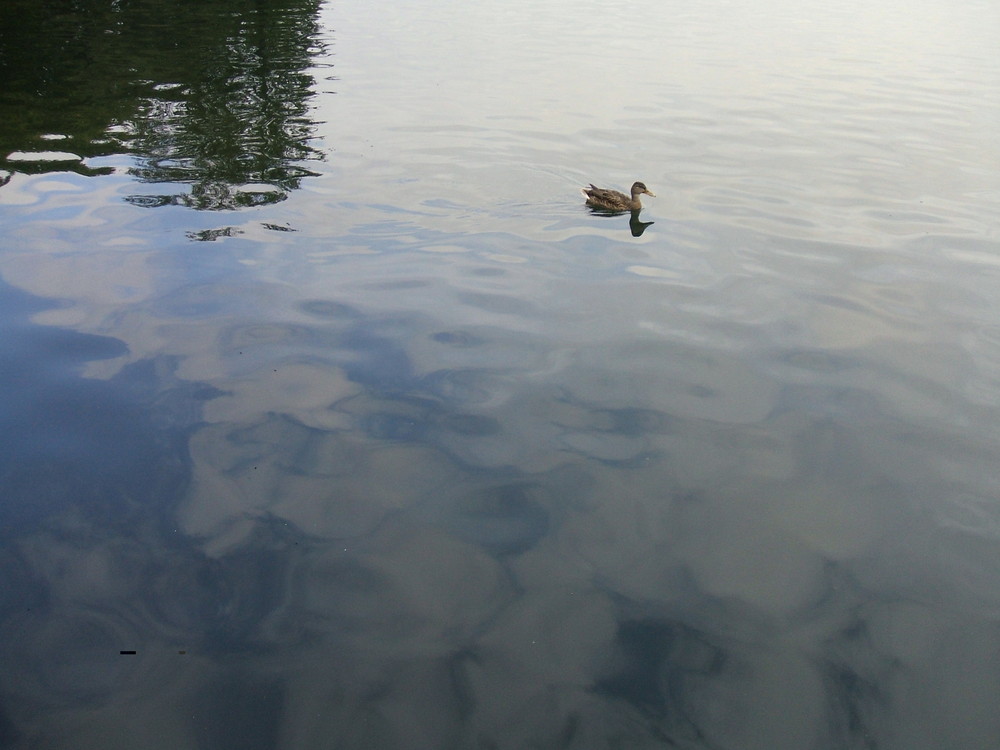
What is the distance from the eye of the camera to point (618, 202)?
1092 centimetres

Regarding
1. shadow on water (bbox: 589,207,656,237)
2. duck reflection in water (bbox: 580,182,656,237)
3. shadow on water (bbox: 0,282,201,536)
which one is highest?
duck reflection in water (bbox: 580,182,656,237)

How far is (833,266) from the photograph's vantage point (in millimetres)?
9719

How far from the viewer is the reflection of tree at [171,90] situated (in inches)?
481

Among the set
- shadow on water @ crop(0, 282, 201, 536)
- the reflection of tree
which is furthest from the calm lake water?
the reflection of tree

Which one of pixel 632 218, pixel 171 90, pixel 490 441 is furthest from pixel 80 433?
pixel 171 90

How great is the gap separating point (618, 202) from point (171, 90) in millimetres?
9822

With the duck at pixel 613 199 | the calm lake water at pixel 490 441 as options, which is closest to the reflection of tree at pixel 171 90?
the calm lake water at pixel 490 441

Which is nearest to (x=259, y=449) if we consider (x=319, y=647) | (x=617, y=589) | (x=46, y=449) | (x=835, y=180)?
(x=46, y=449)

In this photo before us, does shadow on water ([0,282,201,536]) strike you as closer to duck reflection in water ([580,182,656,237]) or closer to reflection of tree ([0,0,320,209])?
reflection of tree ([0,0,320,209])

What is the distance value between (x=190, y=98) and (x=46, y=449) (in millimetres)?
11429

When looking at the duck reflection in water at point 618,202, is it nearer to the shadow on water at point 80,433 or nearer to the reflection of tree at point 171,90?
the reflection of tree at point 171,90

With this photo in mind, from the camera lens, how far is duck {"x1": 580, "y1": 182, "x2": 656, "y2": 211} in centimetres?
1090

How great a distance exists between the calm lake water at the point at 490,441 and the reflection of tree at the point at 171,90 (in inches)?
6.2

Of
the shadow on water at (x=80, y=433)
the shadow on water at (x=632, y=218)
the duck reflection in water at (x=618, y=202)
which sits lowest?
the shadow on water at (x=80, y=433)
